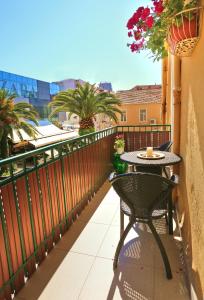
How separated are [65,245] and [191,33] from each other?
2413mm

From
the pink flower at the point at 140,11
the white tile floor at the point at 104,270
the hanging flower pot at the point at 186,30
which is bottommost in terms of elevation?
the white tile floor at the point at 104,270

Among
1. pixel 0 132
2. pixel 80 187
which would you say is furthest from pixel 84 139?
pixel 0 132

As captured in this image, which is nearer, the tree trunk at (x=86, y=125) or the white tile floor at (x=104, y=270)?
the white tile floor at (x=104, y=270)

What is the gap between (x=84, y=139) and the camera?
3.22m

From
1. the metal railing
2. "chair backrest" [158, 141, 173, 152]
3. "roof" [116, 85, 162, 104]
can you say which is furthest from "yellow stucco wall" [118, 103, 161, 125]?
the metal railing

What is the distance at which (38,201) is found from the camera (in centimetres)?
196

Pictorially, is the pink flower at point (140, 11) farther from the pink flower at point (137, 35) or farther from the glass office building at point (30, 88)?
the glass office building at point (30, 88)

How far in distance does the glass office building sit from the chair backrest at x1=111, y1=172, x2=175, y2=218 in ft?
75.7

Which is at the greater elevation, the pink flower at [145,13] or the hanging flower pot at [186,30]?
the pink flower at [145,13]

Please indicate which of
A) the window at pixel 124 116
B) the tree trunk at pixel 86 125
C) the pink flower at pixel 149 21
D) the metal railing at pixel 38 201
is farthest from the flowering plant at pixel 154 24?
the window at pixel 124 116

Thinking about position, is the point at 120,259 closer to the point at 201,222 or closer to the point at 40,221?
the point at 40,221

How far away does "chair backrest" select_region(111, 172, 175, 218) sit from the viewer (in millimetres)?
1683

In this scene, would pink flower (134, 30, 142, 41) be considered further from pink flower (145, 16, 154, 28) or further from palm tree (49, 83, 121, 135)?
palm tree (49, 83, 121, 135)

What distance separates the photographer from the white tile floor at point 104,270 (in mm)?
1632
